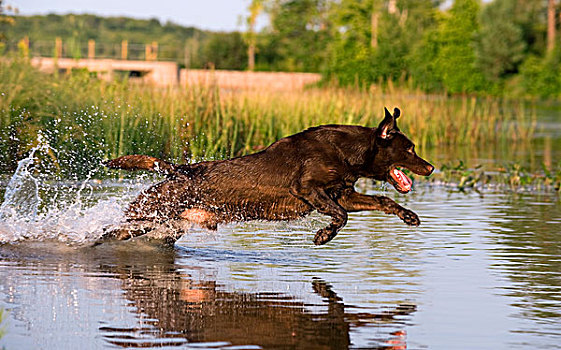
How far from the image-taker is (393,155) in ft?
31.8

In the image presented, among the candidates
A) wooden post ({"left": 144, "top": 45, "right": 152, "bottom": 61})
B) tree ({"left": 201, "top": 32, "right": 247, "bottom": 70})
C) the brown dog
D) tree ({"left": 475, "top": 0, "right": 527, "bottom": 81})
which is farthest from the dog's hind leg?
tree ({"left": 201, "top": 32, "right": 247, "bottom": 70})

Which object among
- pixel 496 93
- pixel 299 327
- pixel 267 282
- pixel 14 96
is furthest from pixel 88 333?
pixel 496 93

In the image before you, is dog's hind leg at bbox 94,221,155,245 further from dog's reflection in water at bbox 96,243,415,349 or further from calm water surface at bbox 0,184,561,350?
dog's reflection in water at bbox 96,243,415,349

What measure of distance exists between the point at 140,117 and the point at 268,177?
9.29 metres

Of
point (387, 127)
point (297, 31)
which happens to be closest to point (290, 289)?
point (387, 127)

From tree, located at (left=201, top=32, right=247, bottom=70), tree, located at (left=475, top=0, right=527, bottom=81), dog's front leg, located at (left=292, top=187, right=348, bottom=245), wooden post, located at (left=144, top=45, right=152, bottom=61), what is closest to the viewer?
dog's front leg, located at (left=292, top=187, right=348, bottom=245)

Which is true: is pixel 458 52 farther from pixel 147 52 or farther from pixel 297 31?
pixel 297 31

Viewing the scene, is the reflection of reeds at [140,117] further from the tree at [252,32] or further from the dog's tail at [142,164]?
the tree at [252,32]

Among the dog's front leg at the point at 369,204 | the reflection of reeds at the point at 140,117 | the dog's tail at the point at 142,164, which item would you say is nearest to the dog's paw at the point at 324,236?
the dog's front leg at the point at 369,204

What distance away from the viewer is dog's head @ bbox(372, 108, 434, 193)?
9562 mm

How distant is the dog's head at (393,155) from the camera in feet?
31.4

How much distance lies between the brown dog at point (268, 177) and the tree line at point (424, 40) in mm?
30970

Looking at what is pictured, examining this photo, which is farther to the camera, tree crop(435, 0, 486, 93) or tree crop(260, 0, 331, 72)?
tree crop(260, 0, 331, 72)

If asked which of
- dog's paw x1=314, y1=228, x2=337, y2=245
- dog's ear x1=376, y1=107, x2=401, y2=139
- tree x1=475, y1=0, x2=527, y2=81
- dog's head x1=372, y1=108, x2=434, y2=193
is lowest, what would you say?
dog's paw x1=314, y1=228, x2=337, y2=245
